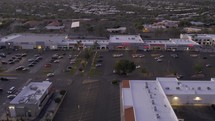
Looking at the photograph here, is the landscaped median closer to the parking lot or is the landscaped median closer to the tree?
the parking lot

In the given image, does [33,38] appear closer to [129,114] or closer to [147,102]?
[147,102]

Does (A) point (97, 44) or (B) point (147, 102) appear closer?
(B) point (147, 102)

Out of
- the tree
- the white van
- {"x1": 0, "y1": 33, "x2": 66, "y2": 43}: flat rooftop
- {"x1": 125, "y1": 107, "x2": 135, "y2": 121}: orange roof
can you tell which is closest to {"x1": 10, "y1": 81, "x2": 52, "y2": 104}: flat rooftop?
the white van

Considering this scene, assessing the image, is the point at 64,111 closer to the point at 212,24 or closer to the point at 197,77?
the point at 197,77

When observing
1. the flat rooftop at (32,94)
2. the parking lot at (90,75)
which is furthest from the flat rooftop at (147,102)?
the flat rooftop at (32,94)

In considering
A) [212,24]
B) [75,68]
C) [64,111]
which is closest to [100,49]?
[75,68]

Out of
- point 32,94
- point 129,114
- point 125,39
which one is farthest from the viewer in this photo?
point 125,39

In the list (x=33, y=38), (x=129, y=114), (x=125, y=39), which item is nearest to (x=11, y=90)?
(x=129, y=114)
